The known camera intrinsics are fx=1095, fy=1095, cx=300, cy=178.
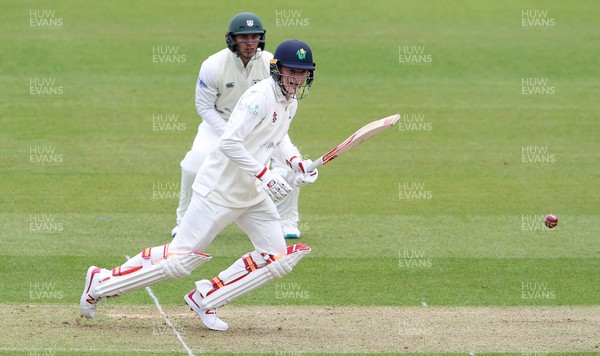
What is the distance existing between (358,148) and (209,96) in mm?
6945

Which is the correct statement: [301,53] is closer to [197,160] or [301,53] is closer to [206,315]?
[206,315]

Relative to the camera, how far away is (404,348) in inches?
344

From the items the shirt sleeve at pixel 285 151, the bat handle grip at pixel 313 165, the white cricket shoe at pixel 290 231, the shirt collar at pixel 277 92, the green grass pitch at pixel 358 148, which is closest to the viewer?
the shirt collar at pixel 277 92

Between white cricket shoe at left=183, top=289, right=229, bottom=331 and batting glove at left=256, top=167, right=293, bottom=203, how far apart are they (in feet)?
3.98

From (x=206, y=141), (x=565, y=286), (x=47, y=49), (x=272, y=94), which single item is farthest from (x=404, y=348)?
A: (x=47, y=49)

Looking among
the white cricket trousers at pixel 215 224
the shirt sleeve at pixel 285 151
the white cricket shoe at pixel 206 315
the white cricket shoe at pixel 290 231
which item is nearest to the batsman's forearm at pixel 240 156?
the white cricket trousers at pixel 215 224

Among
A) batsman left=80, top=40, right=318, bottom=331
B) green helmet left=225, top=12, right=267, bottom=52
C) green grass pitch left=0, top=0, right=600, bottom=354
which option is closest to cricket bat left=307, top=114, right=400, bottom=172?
batsman left=80, top=40, right=318, bottom=331

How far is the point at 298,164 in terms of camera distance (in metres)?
9.55

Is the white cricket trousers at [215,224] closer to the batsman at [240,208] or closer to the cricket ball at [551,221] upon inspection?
the batsman at [240,208]

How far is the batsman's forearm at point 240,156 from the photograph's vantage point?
862 cm

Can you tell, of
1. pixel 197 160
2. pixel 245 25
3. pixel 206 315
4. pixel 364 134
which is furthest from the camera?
pixel 197 160

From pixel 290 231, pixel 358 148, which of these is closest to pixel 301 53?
pixel 290 231

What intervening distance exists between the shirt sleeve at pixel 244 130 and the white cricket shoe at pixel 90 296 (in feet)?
5.07

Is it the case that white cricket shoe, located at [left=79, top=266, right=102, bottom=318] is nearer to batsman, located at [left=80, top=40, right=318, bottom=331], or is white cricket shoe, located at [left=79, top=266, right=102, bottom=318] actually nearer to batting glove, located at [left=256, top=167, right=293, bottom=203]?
batsman, located at [left=80, top=40, right=318, bottom=331]
